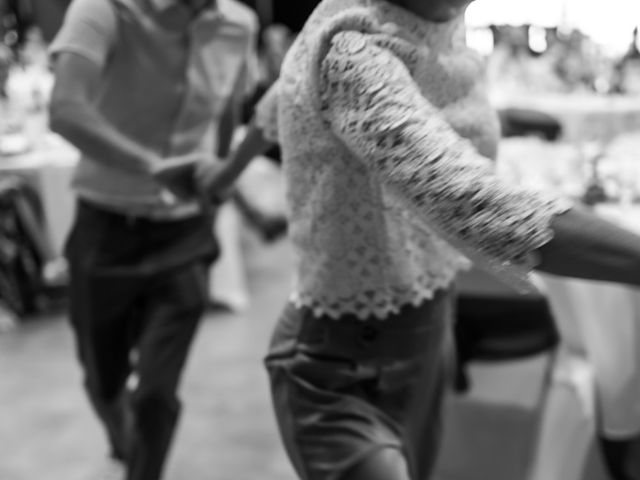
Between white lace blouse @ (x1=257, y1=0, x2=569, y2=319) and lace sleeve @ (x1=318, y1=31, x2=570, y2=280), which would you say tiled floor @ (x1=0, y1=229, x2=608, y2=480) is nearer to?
white lace blouse @ (x1=257, y1=0, x2=569, y2=319)

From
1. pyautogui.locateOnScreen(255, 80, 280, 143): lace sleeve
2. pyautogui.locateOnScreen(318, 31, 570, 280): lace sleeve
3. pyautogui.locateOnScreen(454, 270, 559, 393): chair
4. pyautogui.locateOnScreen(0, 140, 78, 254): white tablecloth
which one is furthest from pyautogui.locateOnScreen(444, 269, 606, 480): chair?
pyautogui.locateOnScreen(0, 140, 78, 254): white tablecloth

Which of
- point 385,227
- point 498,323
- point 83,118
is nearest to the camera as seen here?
point 385,227

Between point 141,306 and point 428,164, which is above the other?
point 428,164

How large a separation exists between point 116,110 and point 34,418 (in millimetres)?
1389

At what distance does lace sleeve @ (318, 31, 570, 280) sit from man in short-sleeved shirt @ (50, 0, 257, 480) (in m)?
0.64

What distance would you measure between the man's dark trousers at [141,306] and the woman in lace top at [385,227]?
59 cm

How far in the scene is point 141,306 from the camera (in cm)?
177

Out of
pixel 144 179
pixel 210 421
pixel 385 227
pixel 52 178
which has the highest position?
pixel 385 227

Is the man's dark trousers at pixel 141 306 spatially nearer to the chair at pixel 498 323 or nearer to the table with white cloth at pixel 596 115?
the chair at pixel 498 323

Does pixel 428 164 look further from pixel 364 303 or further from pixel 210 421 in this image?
pixel 210 421

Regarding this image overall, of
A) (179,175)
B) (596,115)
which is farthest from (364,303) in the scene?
(596,115)

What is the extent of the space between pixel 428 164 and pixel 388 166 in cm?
5

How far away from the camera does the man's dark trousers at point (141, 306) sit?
1.65m

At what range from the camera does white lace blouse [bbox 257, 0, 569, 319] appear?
26.3 inches
